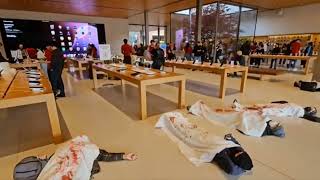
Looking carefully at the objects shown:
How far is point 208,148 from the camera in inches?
80.8

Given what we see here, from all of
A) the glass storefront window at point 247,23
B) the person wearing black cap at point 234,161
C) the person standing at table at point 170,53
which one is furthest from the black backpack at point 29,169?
the glass storefront window at point 247,23

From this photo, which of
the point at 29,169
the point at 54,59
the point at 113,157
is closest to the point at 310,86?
the point at 113,157

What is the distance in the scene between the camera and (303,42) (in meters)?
10.5

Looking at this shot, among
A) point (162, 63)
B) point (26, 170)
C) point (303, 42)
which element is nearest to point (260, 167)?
point (26, 170)

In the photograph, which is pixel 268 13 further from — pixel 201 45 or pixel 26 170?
pixel 26 170

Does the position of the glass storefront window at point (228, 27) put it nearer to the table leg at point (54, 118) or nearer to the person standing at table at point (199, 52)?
the person standing at table at point (199, 52)

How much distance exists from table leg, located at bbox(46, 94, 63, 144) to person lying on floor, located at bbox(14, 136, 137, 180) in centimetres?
61

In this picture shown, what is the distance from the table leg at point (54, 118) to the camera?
2.30m

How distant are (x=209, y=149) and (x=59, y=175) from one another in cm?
148

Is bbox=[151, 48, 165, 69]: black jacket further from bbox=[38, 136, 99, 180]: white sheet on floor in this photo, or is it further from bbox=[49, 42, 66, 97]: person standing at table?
bbox=[38, 136, 99, 180]: white sheet on floor

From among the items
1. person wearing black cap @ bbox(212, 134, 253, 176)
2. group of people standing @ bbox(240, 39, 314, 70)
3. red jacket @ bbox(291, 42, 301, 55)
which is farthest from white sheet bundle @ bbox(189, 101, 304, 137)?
red jacket @ bbox(291, 42, 301, 55)

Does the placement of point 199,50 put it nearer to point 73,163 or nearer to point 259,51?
point 259,51

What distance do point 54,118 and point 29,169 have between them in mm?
804

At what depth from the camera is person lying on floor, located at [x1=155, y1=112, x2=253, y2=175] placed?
1.80m
